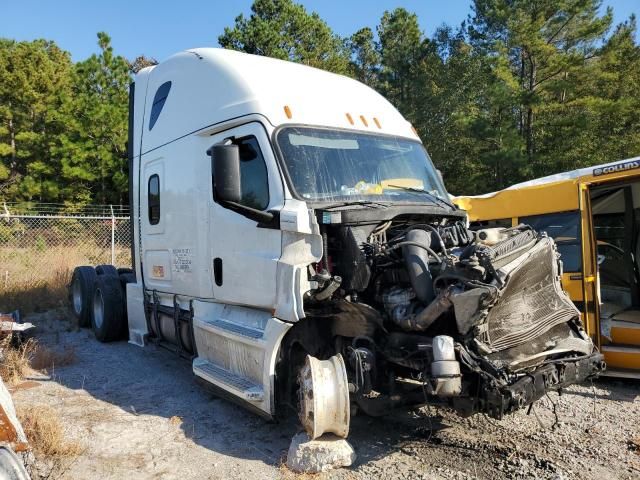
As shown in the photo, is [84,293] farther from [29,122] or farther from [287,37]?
[29,122]

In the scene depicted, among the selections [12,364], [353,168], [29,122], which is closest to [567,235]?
[353,168]

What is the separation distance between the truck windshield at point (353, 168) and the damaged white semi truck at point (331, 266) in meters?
0.02

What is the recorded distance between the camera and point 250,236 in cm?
479

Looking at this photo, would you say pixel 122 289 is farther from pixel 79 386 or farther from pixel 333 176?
pixel 333 176

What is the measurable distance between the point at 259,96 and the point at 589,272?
14.0ft

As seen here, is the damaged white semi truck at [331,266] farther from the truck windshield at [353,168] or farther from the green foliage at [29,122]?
the green foliage at [29,122]

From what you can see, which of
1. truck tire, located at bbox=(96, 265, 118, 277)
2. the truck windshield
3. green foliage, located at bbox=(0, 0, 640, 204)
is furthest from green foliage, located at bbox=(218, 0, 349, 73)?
the truck windshield

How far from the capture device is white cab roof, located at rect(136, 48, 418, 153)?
4.89m

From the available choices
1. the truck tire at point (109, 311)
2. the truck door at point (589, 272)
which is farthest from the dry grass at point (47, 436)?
the truck door at point (589, 272)

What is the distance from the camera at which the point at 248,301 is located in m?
4.82

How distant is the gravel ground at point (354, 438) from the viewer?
398 centimetres

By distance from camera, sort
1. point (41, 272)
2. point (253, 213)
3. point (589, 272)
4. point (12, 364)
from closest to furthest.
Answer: point (253, 213) < point (589, 272) < point (12, 364) < point (41, 272)

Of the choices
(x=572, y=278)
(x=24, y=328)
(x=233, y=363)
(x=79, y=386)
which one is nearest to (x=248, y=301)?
(x=233, y=363)

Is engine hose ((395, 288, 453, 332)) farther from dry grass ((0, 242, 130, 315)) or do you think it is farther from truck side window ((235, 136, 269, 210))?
dry grass ((0, 242, 130, 315))
